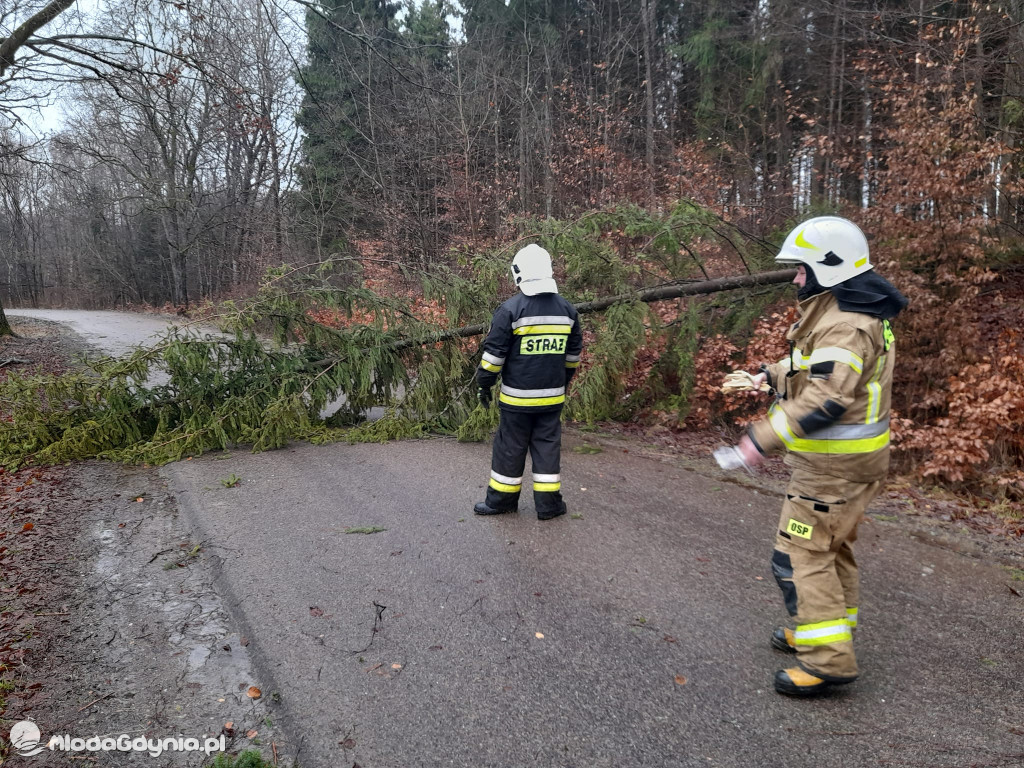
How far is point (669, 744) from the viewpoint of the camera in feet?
8.45

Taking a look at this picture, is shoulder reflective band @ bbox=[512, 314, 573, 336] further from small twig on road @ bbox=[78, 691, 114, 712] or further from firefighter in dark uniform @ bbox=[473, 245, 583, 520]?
small twig on road @ bbox=[78, 691, 114, 712]

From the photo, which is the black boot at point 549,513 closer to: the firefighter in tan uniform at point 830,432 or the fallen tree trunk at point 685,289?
the firefighter in tan uniform at point 830,432

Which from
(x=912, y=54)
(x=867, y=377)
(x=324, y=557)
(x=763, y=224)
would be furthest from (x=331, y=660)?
(x=912, y=54)

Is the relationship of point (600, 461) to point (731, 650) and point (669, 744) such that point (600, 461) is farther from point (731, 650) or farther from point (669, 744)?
point (669, 744)

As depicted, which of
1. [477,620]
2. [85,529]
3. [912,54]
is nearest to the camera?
[477,620]

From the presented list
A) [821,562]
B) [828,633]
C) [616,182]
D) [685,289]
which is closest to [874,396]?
[821,562]

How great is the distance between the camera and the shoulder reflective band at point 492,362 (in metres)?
4.86

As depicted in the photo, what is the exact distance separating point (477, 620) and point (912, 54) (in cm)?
1209

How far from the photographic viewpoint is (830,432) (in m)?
2.86

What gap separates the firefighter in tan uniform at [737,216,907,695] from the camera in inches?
110

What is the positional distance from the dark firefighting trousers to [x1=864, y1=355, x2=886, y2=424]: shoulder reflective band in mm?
2462

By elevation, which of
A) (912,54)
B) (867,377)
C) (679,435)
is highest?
(912,54)

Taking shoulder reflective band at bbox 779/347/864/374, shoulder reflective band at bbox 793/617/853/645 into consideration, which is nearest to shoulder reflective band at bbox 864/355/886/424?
shoulder reflective band at bbox 779/347/864/374

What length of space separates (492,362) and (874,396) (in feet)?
8.86
